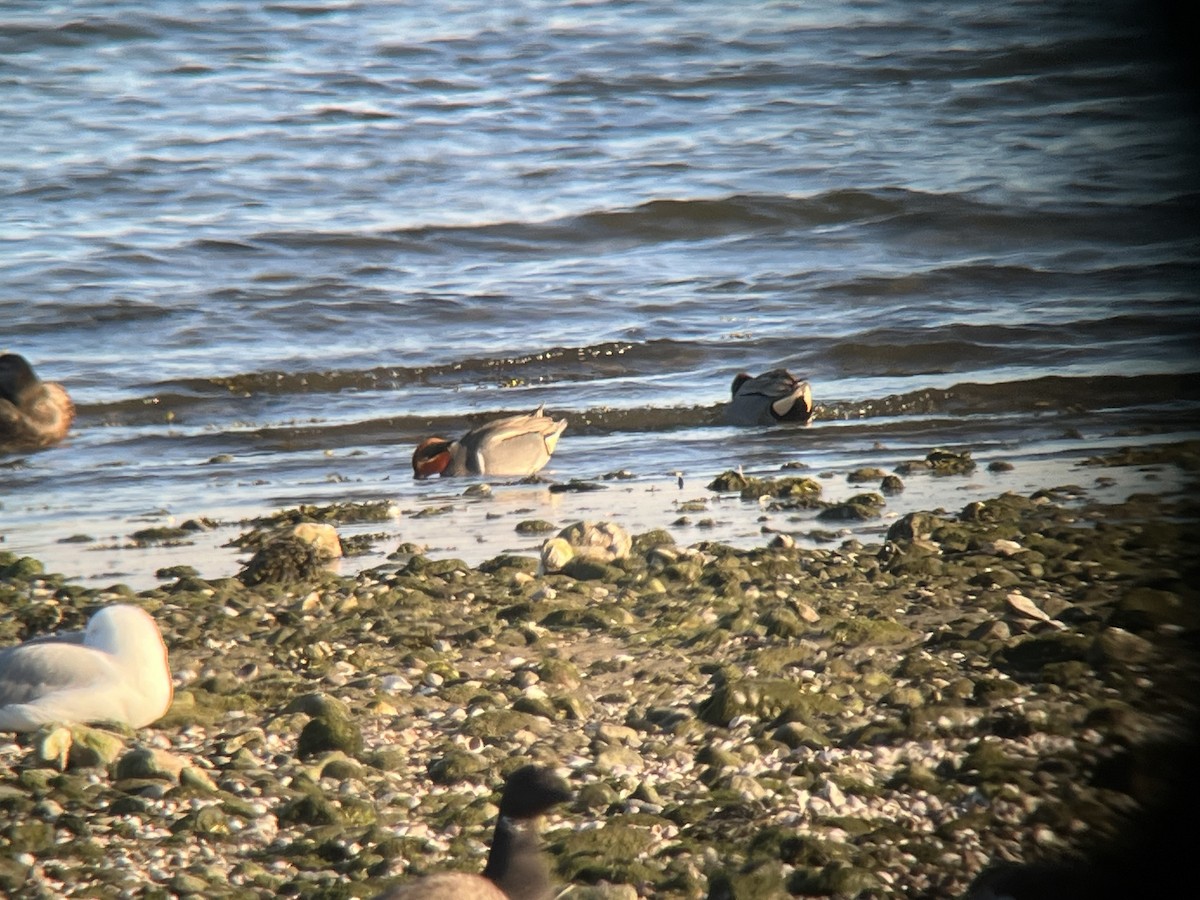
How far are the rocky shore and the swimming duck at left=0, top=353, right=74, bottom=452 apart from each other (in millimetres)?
4317

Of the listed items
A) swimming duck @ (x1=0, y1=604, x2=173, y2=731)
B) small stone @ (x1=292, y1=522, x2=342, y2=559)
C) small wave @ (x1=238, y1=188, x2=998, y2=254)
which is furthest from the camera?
small wave @ (x1=238, y1=188, x2=998, y2=254)

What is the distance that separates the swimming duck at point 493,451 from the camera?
8383mm

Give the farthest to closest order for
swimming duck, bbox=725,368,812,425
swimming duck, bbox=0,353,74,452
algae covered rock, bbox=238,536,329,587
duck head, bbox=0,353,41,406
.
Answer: duck head, bbox=0,353,41,406 → swimming duck, bbox=0,353,74,452 → swimming duck, bbox=725,368,812,425 → algae covered rock, bbox=238,536,329,587

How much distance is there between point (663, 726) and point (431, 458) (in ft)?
16.6

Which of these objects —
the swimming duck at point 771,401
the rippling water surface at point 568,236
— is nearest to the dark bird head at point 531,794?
the rippling water surface at point 568,236

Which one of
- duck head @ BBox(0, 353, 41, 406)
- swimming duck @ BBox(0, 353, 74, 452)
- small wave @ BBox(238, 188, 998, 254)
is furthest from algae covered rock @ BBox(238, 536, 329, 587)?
small wave @ BBox(238, 188, 998, 254)

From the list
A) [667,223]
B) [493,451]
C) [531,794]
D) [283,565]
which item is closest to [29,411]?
[493,451]

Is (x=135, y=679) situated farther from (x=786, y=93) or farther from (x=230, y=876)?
(x=786, y=93)

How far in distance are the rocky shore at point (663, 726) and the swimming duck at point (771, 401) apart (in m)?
3.70

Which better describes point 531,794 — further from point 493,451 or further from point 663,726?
point 493,451

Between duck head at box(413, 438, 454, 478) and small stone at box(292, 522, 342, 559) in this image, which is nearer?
small stone at box(292, 522, 342, 559)

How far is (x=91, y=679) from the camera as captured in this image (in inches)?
140

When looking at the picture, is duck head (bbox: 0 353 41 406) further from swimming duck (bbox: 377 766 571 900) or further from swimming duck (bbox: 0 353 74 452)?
swimming duck (bbox: 377 766 571 900)

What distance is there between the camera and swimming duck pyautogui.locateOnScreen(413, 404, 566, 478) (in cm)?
838
